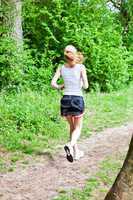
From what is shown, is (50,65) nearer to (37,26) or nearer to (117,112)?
(37,26)

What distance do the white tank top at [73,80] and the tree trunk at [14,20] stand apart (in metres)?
7.51

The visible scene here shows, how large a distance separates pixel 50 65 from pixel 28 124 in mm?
6753

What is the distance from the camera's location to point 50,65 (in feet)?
60.2

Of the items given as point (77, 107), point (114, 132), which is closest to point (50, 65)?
point (114, 132)

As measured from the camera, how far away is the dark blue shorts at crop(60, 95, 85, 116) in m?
9.17

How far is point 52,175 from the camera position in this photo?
8539 mm

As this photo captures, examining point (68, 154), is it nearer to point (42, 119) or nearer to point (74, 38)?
point (42, 119)

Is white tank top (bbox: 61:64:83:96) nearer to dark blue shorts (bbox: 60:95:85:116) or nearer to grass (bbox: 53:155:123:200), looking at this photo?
dark blue shorts (bbox: 60:95:85:116)

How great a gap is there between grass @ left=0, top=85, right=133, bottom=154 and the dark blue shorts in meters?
1.21

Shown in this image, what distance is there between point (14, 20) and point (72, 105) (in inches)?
319

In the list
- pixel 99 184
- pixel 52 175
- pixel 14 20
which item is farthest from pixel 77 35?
pixel 99 184

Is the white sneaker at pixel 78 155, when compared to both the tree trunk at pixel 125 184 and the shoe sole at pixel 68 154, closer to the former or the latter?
the shoe sole at pixel 68 154

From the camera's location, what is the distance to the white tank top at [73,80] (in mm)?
9133

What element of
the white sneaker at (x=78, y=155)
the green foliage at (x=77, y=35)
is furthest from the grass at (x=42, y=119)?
the green foliage at (x=77, y=35)
